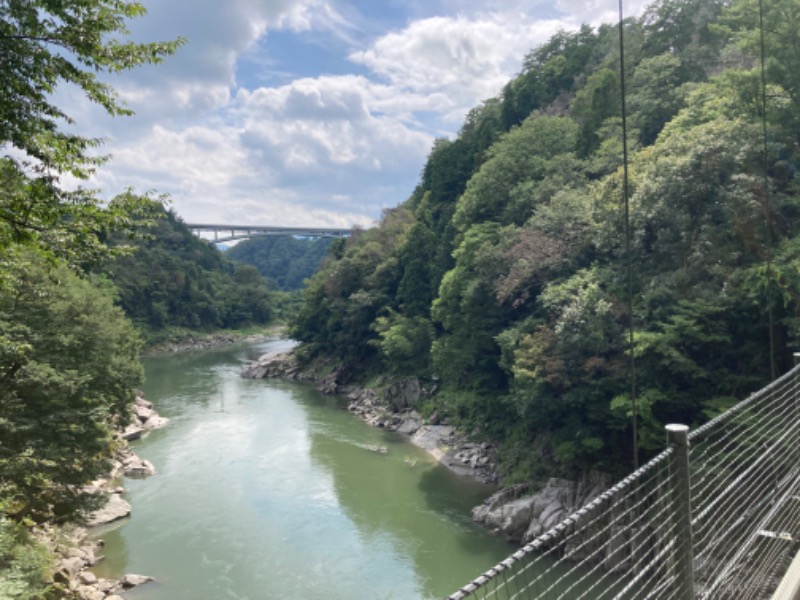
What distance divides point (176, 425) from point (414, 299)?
9.58m

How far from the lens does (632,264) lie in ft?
35.8

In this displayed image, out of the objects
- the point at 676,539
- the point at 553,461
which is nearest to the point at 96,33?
the point at 676,539

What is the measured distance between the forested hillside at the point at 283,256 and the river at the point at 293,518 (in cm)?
6570

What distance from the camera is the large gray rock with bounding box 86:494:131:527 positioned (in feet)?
34.6

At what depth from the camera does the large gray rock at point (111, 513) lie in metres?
10.5

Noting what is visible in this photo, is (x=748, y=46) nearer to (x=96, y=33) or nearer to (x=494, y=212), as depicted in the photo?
(x=494, y=212)

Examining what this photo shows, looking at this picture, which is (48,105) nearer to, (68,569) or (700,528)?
(700,528)

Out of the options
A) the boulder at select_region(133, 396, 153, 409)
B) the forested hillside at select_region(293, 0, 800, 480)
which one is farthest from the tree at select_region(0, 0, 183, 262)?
the boulder at select_region(133, 396, 153, 409)

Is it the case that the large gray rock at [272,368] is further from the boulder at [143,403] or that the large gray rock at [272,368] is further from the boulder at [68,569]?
the boulder at [68,569]

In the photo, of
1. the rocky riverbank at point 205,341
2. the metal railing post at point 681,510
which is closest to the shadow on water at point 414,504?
the metal railing post at point 681,510

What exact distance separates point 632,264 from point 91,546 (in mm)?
10757

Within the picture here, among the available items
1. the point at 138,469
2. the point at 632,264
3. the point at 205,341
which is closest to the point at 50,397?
the point at 138,469

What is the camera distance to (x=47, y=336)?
8945mm

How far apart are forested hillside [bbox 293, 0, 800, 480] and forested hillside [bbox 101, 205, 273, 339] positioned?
76.3 ft
